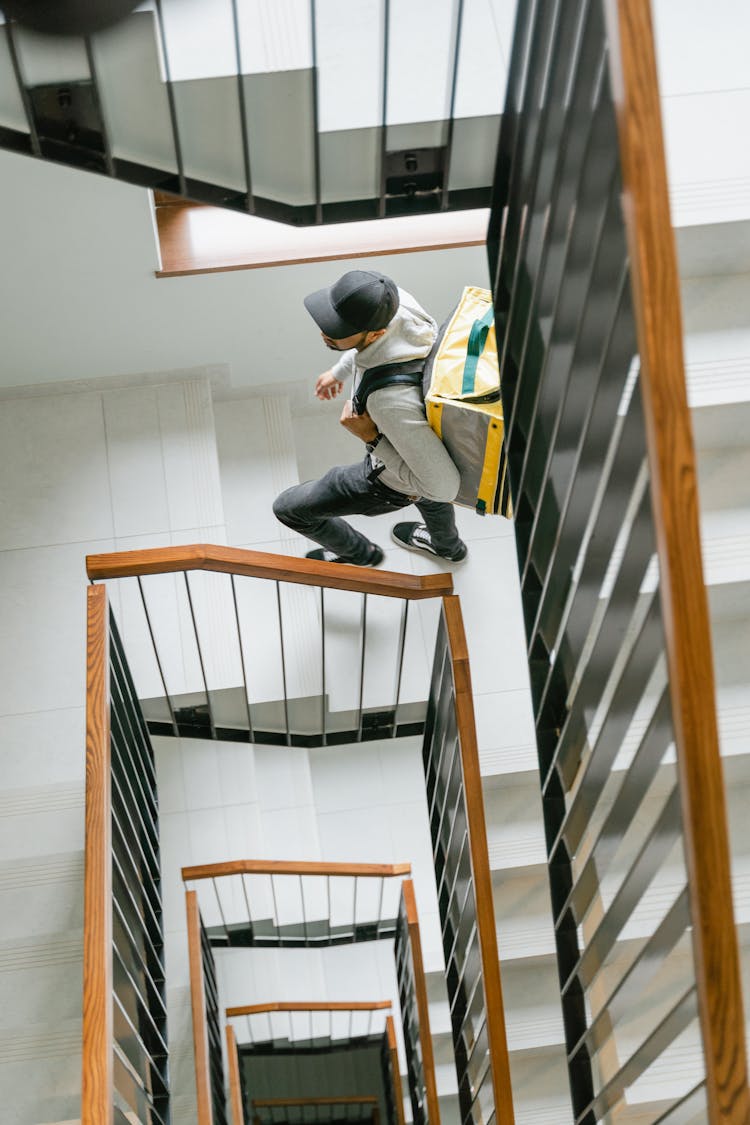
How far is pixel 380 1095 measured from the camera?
26.6 feet

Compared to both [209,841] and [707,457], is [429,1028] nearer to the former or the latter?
[209,841]

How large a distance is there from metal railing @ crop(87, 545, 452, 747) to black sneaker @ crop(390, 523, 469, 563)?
0.37 meters

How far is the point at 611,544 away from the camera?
1.70 meters

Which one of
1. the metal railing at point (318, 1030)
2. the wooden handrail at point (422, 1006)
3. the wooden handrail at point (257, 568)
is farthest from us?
the metal railing at point (318, 1030)

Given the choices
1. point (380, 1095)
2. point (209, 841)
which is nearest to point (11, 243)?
point (209, 841)

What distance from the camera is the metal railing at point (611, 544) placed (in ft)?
4.35

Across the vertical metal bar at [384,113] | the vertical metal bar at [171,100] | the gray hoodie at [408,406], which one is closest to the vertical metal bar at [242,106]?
the vertical metal bar at [171,100]

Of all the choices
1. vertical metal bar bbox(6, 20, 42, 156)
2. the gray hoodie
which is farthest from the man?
vertical metal bar bbox(6, 20, 42, 156)

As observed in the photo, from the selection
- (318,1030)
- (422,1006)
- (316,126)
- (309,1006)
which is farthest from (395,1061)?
(316,126)

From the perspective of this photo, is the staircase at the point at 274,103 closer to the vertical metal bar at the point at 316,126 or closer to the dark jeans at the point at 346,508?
the vertical metal bar at the point at 316,126

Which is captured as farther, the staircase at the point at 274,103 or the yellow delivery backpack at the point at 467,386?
the yellow delivery backpack at the point at 467,386

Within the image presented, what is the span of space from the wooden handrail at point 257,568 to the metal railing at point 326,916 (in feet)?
4.76

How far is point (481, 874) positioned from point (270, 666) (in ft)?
4.68

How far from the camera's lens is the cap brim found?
279 cm
